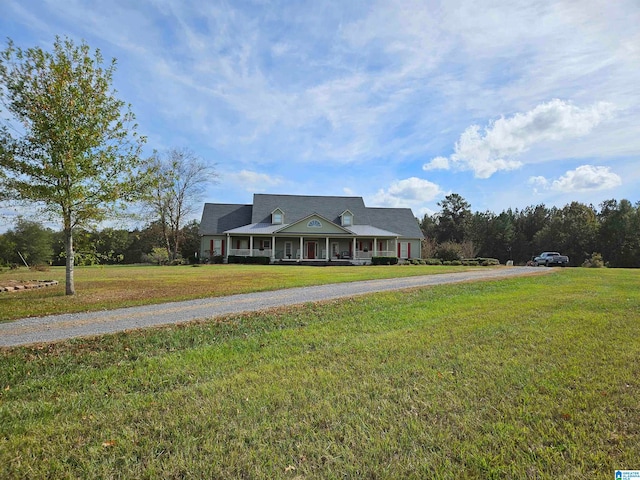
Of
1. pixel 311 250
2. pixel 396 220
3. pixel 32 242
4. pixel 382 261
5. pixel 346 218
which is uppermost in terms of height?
pixel 396 220

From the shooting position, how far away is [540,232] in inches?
2061

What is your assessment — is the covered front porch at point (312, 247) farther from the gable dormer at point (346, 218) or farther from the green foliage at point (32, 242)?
the green foliage at point (32, 242)

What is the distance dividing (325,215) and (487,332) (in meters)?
32.5

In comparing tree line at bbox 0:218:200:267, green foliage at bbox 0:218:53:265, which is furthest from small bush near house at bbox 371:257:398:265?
green foliage at bbox 0:218:53:265

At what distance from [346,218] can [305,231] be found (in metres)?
5.52

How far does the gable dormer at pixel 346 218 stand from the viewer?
37.7 m

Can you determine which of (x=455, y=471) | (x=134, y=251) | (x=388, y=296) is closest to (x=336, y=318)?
(x=388, y=296)

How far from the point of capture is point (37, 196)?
10.3m

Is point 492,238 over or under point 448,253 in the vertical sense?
over

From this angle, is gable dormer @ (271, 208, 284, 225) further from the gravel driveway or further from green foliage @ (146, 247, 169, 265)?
the gravel driveway

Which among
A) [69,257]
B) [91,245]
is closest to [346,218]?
[91,245]

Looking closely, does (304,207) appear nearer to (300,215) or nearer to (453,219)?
(300,215)

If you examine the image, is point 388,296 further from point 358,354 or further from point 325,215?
point 325,215

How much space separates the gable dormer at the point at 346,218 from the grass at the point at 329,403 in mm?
31158
